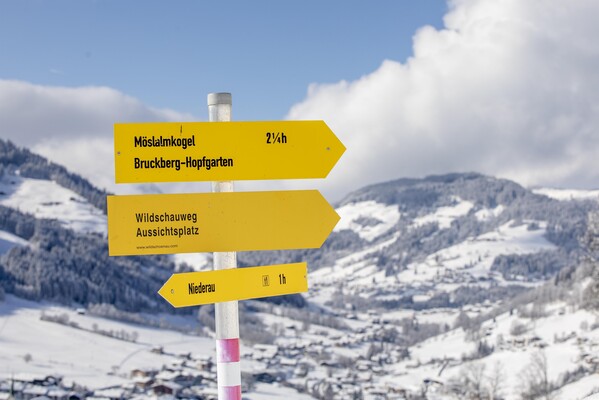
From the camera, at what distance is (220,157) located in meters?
7.29

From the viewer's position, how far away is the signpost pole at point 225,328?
23.8 feet

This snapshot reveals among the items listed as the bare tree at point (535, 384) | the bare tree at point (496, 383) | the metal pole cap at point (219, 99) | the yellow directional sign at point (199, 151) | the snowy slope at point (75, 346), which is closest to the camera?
the yellow directional sign at point (199, 151)

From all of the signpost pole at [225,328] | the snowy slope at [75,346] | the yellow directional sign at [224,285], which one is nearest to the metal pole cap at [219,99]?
the signpost pole at [225,328]

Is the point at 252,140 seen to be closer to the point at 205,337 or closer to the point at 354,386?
the point at 354,386

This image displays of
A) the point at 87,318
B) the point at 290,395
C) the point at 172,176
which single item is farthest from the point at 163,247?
the point at 87,318

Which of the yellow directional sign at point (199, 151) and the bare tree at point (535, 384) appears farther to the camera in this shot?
the bare tree at point (535, 384)

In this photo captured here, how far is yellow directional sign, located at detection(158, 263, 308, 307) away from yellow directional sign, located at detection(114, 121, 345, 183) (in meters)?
0.96

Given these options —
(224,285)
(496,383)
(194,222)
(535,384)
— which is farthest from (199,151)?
(496,383)

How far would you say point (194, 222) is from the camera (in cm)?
714

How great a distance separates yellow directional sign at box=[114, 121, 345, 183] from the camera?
23.8 ft

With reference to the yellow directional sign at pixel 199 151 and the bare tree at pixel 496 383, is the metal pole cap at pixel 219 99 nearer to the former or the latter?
the yellow directional sign at pixel 199 151

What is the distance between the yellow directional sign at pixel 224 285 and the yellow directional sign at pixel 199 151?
3.14ft

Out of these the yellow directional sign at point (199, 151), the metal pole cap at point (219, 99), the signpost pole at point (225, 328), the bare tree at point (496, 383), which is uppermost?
the metal pole cap at point (219, 99)

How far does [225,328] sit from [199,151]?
1.81 meters
